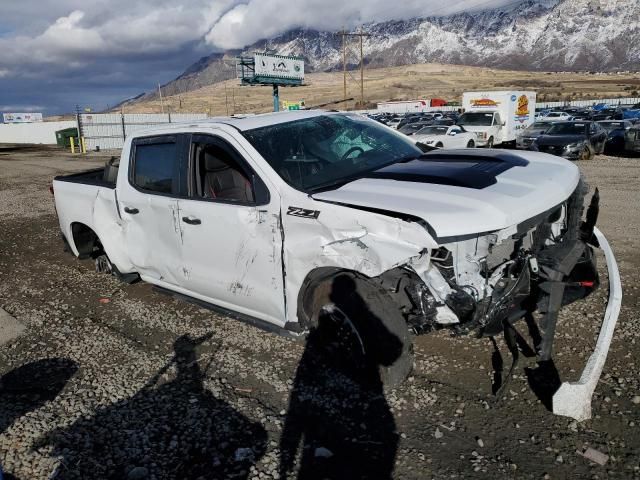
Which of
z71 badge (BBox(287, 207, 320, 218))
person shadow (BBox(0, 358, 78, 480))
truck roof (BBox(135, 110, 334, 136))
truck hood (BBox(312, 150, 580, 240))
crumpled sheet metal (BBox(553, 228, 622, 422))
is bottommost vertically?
A: person shadow (BBox(0, 358, 78, 480))

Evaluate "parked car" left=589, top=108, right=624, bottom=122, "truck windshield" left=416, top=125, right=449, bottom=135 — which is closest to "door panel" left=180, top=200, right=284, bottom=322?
"truck windshield" left=416, top=125, right=449, bottom=135

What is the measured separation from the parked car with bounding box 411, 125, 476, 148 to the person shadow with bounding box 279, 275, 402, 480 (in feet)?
37.0

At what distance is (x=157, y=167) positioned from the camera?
179 inches

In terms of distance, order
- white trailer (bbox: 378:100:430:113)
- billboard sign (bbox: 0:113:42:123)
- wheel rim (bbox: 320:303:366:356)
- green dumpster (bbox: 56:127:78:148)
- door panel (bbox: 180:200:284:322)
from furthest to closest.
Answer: white trailer (bbox: 378:100:430:113) < billboard sign (bbox: 0:113:42:123) < green dumpster (bbox: 56:127:78:148) < door panel (bbox: 180:200:284:322) < wheel rim (bbox: 320:303:366:356)

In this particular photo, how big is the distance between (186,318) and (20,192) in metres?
12.2

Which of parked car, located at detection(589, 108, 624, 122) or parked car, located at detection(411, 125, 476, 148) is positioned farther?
→ parked car, located at detection(589, 108, 624, 122)

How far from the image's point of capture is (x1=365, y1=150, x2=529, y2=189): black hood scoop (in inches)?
133

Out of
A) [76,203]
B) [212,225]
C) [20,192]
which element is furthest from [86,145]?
[212,225]

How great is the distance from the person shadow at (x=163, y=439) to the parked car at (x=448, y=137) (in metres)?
11.7

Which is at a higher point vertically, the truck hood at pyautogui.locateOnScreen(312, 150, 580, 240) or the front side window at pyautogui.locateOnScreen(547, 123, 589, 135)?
the truck hood at pyautogui.locateOnScreen(312, 150, 580, 240)

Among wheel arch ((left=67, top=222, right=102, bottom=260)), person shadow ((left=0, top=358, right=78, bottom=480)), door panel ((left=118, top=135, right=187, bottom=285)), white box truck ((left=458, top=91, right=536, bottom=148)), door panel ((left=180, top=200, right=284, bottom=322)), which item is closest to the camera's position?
person shadow ((left=0, top=358, right=78, bottom=480))

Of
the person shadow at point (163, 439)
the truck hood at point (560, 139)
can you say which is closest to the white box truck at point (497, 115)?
the truck hood at point (560, 139)

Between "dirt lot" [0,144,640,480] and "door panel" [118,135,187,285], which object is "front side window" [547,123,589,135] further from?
"door panel" [118,135,187,285]

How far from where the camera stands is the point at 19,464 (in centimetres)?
293
